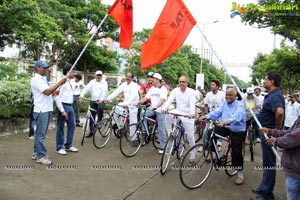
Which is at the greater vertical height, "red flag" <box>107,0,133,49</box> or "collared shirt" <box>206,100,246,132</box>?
"red flag" <box>107,0,133,49</box>

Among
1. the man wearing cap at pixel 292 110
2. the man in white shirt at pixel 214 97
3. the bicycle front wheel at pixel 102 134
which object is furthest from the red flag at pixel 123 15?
the man wearing cap at pixel 292 110

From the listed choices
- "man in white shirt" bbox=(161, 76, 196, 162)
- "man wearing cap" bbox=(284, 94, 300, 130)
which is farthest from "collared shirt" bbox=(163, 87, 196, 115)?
"man wearing cap" bbox=(284, 94, 300, 130)

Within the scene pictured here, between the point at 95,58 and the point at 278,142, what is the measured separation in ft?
81.7

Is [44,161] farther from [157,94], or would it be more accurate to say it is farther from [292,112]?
[292,112]

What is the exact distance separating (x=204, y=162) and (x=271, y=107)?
1.43 metres

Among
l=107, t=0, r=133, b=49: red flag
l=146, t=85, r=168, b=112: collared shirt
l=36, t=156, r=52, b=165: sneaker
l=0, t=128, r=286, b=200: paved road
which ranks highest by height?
l=107, t=0, r=133, b=49: red flag

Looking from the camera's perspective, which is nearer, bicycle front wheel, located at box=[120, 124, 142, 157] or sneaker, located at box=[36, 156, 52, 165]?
sneaker, located at box=[36, 156, 52, 165]

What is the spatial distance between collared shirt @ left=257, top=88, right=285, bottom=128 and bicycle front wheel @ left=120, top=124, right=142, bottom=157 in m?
2.75

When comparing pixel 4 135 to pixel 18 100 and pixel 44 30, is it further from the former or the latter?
pixel 44 30

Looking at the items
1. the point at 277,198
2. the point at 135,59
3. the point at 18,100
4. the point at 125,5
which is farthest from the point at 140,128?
the point at 135,59

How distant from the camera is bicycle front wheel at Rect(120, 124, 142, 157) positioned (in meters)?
5.75

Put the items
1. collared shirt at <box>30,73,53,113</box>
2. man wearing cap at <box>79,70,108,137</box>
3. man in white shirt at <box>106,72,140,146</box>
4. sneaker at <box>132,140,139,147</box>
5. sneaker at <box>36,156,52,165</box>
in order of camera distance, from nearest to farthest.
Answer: collared shirt at <box>30,73,53,113</box> → sneaker at <box>36,156,52,165</box> → sneaker at <box>132,140,139,147</box> → man in white shirt at <box>106,72,140,146</box> → man wearing cap at <box>79,70,108,137</box>

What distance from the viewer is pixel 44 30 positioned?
15.2 m

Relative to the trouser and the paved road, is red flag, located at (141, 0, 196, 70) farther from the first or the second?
the paved road
